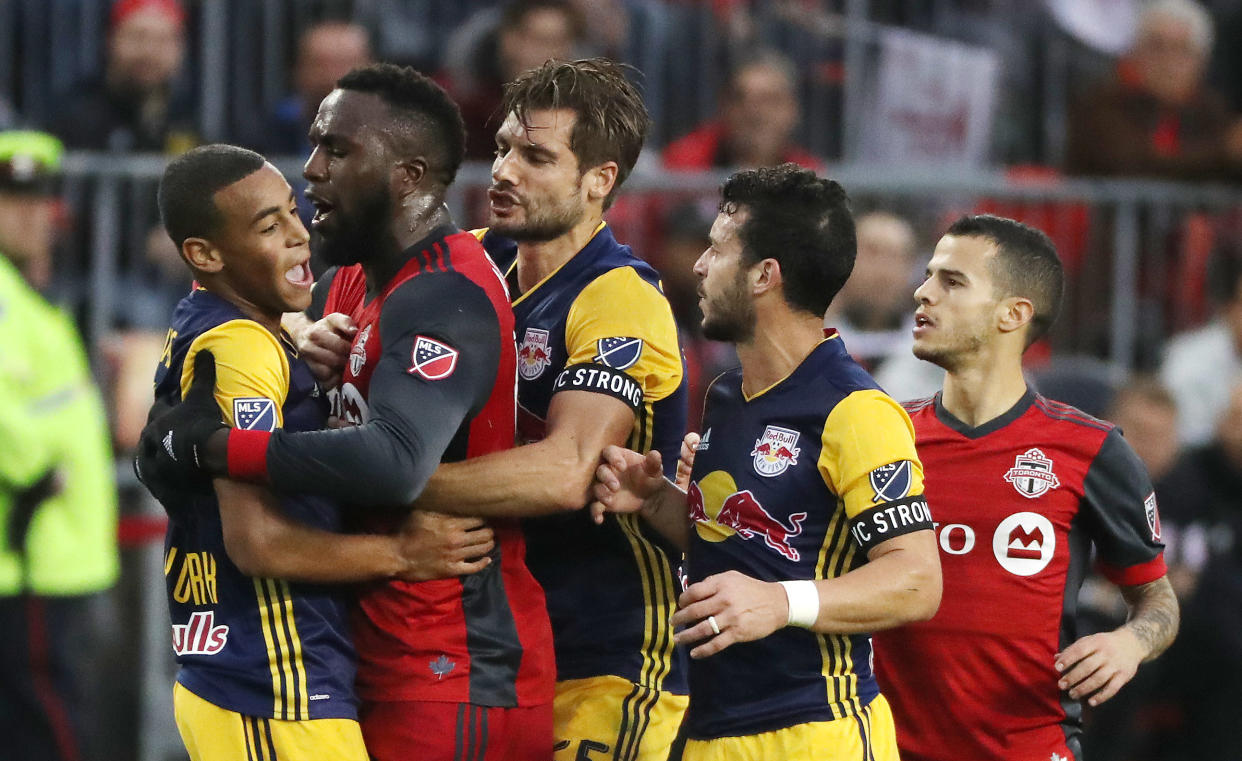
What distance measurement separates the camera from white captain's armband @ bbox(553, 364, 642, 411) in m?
4.39

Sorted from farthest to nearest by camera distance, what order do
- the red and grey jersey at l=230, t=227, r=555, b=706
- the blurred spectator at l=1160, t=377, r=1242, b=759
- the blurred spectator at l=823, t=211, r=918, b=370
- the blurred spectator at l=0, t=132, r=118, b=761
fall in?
the blurred spectator at l=823, t=211, r=918, b=370 → the blurred spectator at l=1160, t=377, r=1242, b=759 → the blurred spectator at l=0, t=132, r=118, b=761 → the red and grey jersey at l=230, t=227, r=555, b=706

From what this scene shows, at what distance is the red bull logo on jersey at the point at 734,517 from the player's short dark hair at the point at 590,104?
92 cm

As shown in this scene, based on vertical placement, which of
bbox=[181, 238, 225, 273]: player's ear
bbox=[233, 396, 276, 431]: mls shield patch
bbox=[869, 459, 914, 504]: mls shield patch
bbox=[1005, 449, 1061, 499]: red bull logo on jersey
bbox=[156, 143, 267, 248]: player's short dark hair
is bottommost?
bbox=[1005, 449, 1061, 499]: red bull logo on jersey

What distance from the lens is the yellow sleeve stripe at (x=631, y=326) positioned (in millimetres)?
4480

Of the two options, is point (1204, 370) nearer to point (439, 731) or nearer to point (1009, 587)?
point (1009, 587)

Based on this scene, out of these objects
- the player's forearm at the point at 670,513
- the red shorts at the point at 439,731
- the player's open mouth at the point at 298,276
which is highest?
the player's open mouth at the point at 298,276

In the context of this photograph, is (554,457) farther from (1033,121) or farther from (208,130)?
(1033,121)

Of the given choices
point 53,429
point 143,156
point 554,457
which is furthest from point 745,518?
point 143,156

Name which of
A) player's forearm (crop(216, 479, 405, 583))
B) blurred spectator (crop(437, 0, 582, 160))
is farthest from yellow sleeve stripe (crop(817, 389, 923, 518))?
blurred spectator (crop(437, 0, 582, 160))

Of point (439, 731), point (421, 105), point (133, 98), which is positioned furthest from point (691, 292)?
point (439, 731)

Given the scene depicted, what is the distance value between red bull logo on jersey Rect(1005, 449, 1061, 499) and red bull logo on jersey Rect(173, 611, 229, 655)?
6.86ft

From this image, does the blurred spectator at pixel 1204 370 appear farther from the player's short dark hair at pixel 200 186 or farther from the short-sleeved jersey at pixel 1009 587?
the player's short dark hair at pixel 200 186

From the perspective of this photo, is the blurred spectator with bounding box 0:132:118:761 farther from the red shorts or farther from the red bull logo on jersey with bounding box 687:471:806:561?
the red bull logo on jersey with bounding box 687:471:806:561

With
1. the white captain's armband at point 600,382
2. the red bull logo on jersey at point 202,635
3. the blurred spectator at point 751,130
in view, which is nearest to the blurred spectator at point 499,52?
the blurred spectator at point 751,130
